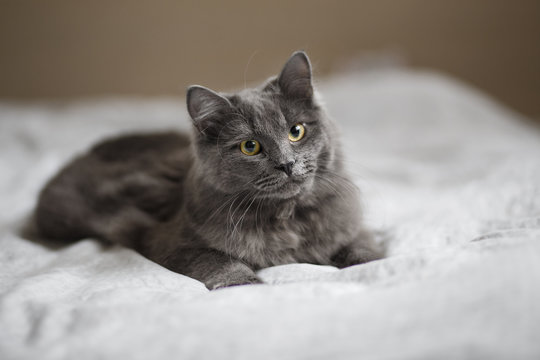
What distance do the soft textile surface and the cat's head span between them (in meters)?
0.28

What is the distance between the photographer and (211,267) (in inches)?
47.8

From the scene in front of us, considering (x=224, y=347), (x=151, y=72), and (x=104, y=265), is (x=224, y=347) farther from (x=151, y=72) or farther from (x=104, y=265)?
(x=151, y=72)

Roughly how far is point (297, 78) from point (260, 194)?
0.40 meters

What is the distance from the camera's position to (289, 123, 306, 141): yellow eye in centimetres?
127

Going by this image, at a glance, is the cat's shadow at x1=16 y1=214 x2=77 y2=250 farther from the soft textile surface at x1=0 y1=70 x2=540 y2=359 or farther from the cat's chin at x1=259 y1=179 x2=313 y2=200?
the cat's chin at x1=259 y1=179 x2=313 y2=200

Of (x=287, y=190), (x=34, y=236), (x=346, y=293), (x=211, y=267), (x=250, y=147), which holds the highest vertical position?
(x=250, y=147)

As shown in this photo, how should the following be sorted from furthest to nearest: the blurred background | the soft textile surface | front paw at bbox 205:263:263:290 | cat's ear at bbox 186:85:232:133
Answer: the blurred background → cat's ear at bbox 186:85:232:133 → front paw at bbox 205:263:263:290 → the soft textile surface

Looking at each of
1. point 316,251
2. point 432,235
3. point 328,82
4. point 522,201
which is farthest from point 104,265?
point 328,82

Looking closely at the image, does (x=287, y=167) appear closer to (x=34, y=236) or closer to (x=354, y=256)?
(x=354, y=256)

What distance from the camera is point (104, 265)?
1.29 metres

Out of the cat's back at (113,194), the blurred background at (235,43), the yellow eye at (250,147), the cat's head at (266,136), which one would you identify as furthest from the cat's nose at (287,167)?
the blurred background at (235,43)

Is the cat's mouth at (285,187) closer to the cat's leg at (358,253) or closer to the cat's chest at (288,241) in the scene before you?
the cat's chest at (288,241)

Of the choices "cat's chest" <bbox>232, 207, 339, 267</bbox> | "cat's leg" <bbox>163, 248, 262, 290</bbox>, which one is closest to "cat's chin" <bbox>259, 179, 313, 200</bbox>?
"cat's chest" <bbox>232, 207, 339, 267</bbox>

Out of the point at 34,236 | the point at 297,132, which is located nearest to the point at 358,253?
the point at 297,132
